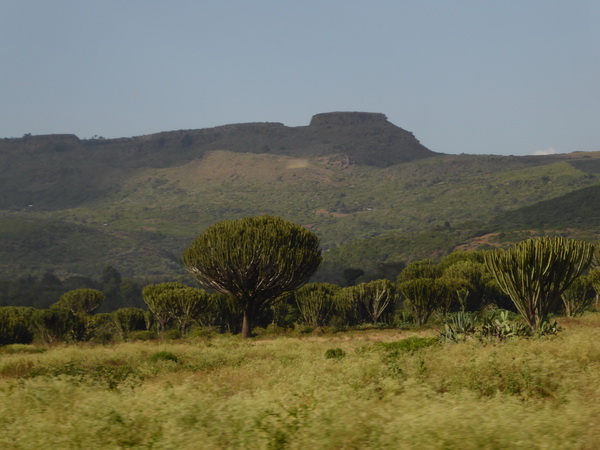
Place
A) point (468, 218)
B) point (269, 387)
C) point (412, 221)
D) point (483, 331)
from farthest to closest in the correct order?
point (412, 221) < point (468, 218) < point (483, 331) < point (269, 387)

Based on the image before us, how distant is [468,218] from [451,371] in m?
177

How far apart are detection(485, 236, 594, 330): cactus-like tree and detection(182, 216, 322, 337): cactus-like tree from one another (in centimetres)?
1416

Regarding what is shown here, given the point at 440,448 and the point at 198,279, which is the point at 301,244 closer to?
the point at 198,279

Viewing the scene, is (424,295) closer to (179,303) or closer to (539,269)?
(179,303)

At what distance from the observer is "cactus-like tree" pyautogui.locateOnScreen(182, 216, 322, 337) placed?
32.2 meters

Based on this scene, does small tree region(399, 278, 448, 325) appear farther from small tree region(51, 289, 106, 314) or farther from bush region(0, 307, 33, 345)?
small tree region(51, 289, 106, 314)

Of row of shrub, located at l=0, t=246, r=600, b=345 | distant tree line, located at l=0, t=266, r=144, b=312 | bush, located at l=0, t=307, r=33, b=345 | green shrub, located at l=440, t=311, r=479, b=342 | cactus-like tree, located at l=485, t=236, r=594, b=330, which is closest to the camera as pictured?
green shrub, located at l=440, t=311, r=479, b=342

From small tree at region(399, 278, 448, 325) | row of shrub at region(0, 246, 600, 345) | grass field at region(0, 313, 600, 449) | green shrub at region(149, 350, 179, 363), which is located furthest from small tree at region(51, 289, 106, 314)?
grass field at region(0, 313, 600, 449)

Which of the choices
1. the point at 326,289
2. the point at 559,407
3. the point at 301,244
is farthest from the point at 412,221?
the point at 559,407

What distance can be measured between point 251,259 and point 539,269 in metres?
16.4

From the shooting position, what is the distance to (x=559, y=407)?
25.9 ft

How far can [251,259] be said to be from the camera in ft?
105

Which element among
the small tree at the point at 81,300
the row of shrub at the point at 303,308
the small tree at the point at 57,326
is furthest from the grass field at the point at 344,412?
the small tree at the point at 81,300

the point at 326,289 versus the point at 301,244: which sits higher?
the point at 301,244
